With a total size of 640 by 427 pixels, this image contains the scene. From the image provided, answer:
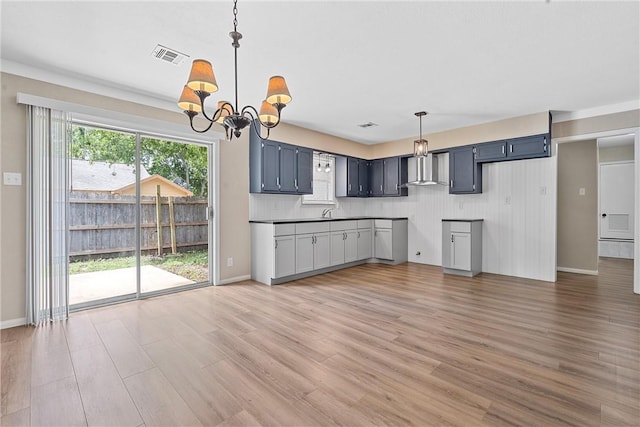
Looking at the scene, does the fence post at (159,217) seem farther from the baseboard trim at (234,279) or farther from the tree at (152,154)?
the baseboard trim at (234,279)

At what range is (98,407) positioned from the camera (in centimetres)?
174

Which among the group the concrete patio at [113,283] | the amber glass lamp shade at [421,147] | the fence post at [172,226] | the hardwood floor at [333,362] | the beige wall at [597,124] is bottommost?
the hardwood floor at [333,362]

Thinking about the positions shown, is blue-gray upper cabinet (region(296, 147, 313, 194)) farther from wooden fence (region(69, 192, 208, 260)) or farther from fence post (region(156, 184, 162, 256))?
fence post (region(156, 184, 162, 256))

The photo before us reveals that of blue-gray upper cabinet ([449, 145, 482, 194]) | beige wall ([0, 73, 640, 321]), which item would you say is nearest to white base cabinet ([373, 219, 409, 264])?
blue-gray upper cabinet ([449, 145, 482, 194])

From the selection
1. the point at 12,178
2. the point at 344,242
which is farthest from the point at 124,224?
the point at 344,242

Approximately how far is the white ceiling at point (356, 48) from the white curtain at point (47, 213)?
610mm

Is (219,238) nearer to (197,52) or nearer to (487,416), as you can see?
(197,52)

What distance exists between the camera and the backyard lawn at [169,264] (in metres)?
3.56

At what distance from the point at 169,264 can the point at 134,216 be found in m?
0.82

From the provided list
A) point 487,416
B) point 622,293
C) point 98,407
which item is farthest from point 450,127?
point 98,407

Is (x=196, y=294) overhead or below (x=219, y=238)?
below

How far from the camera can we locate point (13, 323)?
9.75 ft

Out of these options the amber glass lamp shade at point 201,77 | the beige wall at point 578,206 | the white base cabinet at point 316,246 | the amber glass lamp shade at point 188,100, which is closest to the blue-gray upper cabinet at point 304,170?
the white base cabinet at point 316,246

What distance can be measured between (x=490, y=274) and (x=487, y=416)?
4.12 m
